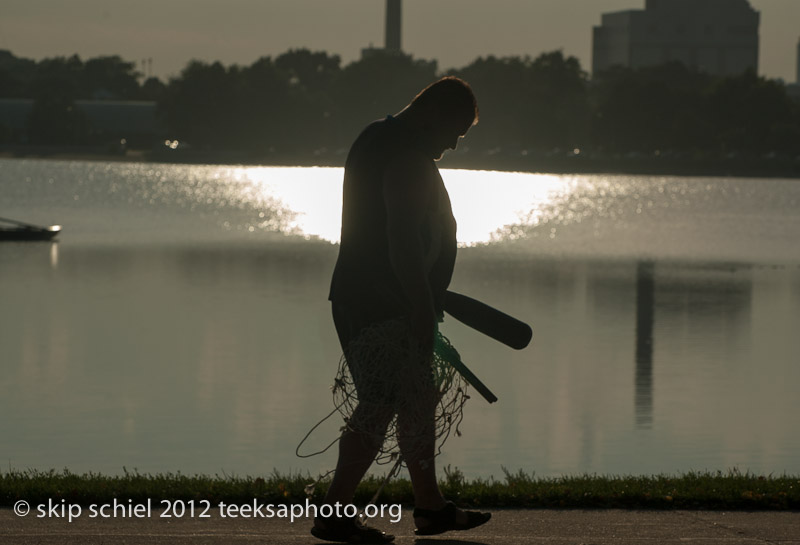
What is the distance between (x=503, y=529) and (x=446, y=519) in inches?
10.8

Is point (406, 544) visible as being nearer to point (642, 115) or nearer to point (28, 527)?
point (28, 527)

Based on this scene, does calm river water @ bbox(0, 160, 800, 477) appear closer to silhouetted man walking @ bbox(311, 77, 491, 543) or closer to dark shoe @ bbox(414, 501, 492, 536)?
dark shoe @ bbox(414, 501, 492, 536)

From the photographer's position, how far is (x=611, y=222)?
71000mm

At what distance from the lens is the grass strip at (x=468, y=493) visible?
705 centimetres

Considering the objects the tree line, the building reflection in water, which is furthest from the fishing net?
the tree line

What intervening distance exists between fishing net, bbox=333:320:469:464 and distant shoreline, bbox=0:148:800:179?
538ft

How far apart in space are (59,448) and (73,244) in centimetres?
3514

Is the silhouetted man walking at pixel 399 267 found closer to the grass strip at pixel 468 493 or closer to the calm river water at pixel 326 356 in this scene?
the grass strip at pixel 468 493

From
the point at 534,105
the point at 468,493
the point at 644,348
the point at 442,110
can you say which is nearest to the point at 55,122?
the point at 534,105

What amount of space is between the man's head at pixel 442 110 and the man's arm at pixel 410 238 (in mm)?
195

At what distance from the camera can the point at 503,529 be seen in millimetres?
6441

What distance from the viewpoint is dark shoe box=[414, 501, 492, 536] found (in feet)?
20.8

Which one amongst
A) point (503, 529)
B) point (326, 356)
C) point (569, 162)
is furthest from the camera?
point (569, 162)

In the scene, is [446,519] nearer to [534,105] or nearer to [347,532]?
[347,532]
